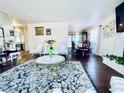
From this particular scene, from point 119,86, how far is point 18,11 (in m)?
6.11

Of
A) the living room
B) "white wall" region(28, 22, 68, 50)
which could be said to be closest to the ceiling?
the living room

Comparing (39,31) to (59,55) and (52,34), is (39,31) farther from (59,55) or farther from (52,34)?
(59,55)

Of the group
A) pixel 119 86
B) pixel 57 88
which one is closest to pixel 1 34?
pixel 57 88

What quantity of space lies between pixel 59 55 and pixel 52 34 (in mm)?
3017

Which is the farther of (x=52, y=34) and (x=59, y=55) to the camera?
(x=52, y=34)

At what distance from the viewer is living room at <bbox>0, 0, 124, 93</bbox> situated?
91.1 inches

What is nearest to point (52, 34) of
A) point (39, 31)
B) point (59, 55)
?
point (39, 31)

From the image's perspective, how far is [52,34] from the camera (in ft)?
23.3

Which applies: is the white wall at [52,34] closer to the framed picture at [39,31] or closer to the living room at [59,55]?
the living room at [59,55]

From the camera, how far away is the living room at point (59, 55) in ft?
7.59

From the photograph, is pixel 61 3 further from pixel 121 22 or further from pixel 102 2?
pixel 121 22

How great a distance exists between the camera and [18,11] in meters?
5.62

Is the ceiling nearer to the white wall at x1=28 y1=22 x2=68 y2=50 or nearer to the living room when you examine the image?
the living room

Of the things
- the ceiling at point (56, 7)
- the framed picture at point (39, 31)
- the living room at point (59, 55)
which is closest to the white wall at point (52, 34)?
the living room at point (59, 55)
